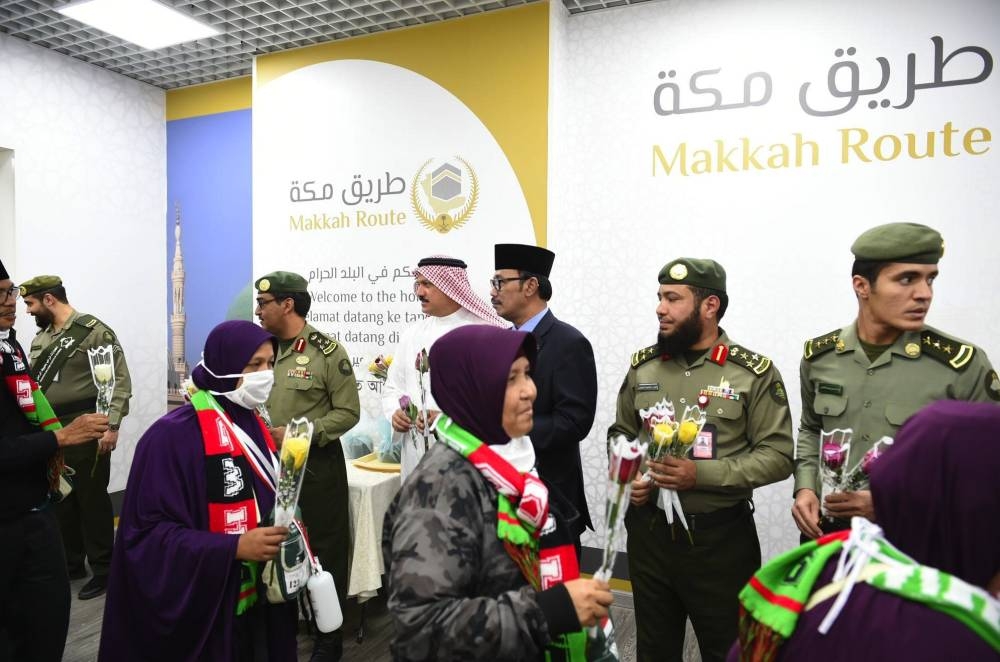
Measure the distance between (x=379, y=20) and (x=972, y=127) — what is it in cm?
369

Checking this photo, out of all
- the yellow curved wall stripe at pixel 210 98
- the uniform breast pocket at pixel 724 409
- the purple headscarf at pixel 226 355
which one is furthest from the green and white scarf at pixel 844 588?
the yellow curved wall stripe at pixel 210 98

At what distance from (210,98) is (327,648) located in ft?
16.0

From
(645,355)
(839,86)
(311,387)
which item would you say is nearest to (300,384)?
(311,387)

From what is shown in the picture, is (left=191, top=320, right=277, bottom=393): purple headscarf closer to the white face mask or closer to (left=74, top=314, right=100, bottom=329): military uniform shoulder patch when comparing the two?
the white face mask

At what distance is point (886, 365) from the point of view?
226cm

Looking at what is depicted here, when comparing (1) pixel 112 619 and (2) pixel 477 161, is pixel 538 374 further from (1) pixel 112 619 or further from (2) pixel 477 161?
(2) pixel 477 161

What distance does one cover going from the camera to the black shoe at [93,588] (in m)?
4.03

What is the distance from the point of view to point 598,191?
13.8 ft

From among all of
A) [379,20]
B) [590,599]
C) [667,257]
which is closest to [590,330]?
[667,257]

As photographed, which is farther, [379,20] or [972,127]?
[379,20]

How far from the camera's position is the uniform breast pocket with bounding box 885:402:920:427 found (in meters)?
2.18

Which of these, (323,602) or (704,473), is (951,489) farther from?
(323,602)

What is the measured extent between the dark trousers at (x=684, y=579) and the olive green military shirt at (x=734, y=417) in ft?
0.41

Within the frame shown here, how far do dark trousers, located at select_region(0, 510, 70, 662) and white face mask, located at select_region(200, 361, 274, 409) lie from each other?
1.08 metres
